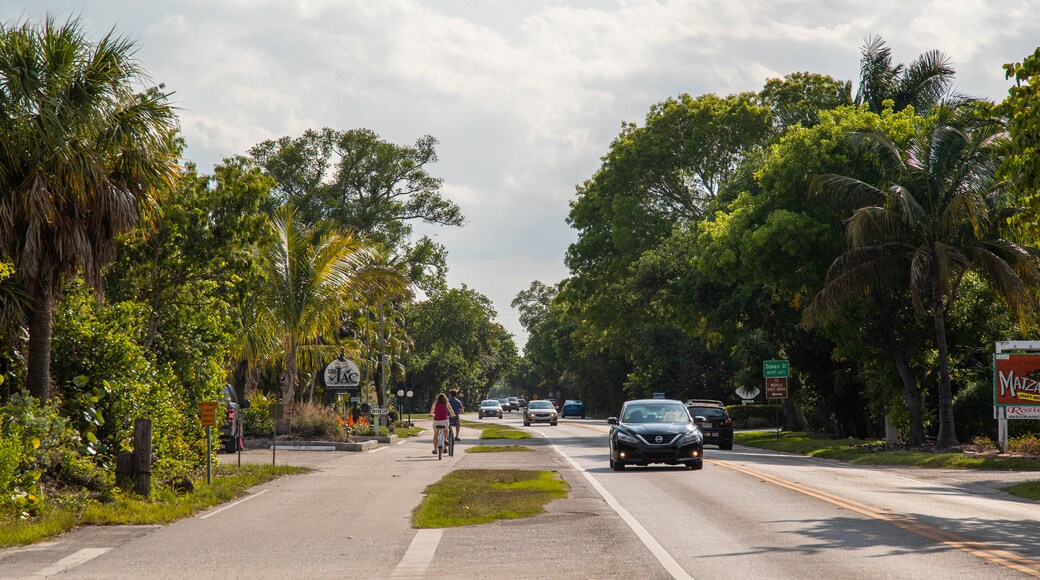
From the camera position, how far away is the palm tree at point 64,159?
14.4 meters

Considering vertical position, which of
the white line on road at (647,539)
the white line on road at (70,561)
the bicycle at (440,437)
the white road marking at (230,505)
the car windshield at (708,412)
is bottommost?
the white line on road at (70,561)

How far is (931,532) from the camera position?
12.3m

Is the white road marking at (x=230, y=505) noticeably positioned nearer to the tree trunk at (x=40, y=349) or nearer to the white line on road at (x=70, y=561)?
the tree trunk at (x=40, y=349)

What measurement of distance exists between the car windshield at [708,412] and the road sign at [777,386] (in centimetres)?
442

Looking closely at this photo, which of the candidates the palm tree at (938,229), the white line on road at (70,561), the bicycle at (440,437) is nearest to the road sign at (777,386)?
the palm tree at (938,229)

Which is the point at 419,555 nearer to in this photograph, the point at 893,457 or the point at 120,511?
the point at 120,511

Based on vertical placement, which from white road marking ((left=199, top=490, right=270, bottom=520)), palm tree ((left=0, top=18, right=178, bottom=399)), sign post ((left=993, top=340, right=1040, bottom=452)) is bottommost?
white road marking ((left=199, top=490, right=270, bottom=520))

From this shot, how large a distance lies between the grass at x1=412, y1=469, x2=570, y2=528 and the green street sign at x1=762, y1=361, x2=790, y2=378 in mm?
18354

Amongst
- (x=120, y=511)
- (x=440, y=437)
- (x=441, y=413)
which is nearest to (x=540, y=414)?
(x=440, y=437)

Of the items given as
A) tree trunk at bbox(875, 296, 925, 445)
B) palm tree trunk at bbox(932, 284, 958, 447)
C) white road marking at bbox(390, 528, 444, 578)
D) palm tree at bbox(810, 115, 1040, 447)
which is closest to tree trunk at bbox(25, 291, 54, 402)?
white road marking at bbox(390, 528, 444, 578)

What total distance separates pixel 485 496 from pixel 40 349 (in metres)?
6.72

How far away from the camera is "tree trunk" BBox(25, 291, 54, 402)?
1495 centimetres

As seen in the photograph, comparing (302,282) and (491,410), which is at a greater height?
(302,282)

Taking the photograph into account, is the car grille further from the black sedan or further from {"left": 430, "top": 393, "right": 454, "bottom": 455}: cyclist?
{"left": 430, "top": 393, "right": 454, "bottom": 455}: cyclist
